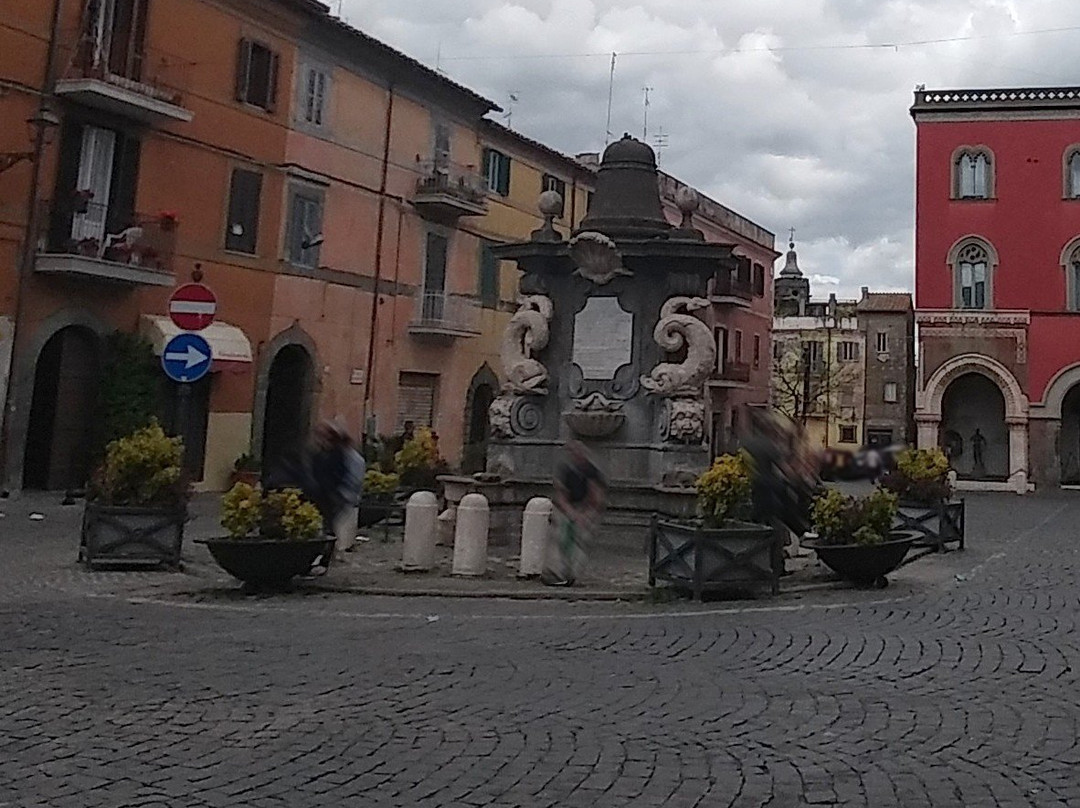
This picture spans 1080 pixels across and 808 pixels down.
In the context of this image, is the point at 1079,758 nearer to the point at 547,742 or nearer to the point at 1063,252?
the point at 547,742

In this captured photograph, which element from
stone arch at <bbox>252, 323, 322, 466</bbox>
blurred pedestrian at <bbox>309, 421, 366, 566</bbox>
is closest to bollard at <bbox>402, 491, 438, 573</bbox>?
blurred pedestrian at <bbox>309, 421, 366, 566</bbox>

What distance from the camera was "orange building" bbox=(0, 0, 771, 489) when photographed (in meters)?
20.0

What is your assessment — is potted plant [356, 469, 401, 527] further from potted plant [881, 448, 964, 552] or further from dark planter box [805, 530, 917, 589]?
potted plant [881, 448, 964, 552]

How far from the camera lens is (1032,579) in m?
12.4

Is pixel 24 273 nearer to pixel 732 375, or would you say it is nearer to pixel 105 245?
pixel 105 245

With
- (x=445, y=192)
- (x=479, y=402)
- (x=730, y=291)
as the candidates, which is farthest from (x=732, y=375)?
(x=445, y=192)

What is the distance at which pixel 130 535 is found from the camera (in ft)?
36.6

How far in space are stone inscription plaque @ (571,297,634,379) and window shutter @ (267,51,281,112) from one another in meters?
14.4

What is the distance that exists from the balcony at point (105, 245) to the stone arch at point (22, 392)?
1080mm

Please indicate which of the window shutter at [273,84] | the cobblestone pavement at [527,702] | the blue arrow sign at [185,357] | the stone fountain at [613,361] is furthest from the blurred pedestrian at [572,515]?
the window shutter at [273,84]

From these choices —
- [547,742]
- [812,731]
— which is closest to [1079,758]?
[812,731]

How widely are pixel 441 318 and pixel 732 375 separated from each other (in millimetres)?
14852

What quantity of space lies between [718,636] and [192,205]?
1842cm

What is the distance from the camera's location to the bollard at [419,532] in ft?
38.1
